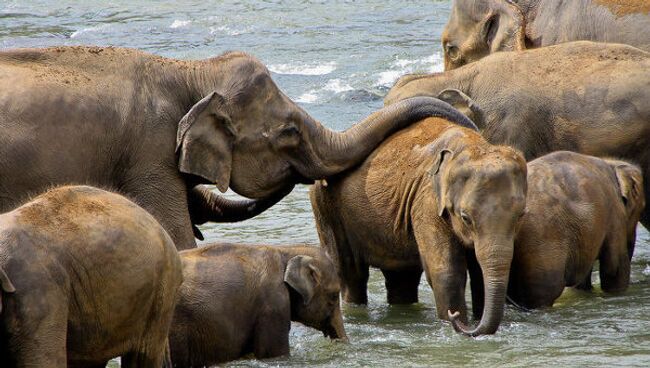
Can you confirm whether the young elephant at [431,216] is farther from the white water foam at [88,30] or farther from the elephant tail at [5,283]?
the white water foam at [88,30]

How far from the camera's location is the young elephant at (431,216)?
870 centimetres

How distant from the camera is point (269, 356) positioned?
8.68 meters

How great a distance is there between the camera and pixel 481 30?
13242mm

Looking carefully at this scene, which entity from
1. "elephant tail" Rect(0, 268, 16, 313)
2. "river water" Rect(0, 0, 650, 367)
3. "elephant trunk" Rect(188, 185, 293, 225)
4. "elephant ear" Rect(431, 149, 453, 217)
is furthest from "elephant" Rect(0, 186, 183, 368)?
"elephant trunk" Rect(188, 185, 293, 225)

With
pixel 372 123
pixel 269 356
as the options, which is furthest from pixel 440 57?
pixel 269 356

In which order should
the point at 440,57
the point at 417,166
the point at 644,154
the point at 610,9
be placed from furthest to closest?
1. the point at 440,57
2. the point at 610,9
3. the point at 644,154
4. the point at 417,166

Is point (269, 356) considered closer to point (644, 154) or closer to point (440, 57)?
point (644, 154)

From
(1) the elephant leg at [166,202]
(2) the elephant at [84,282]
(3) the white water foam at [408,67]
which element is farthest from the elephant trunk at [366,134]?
(3) the white water foam at [408,67]

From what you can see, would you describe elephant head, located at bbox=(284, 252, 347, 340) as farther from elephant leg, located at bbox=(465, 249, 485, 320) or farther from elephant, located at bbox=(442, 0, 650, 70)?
elephant, located at bbox=(442, 0, 650, 70)

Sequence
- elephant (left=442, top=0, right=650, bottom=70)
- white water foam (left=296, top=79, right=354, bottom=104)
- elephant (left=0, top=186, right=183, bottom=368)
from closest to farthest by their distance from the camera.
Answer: elephant (left=0, top=186, right=183, bottom=368) → elephant (left=442, top=0, right=650, bottom=70) → white water foam (left=296, top=79, right=354, bottom=104)

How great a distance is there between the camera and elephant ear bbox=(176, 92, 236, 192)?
31.1 feet

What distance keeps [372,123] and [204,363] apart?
2.42 metres

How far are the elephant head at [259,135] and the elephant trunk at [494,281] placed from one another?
1691mm

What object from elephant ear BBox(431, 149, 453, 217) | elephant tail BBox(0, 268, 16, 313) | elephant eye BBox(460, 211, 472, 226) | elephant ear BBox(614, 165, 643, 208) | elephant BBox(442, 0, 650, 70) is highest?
elephant tail BBox(0, 268, 16, 313)
